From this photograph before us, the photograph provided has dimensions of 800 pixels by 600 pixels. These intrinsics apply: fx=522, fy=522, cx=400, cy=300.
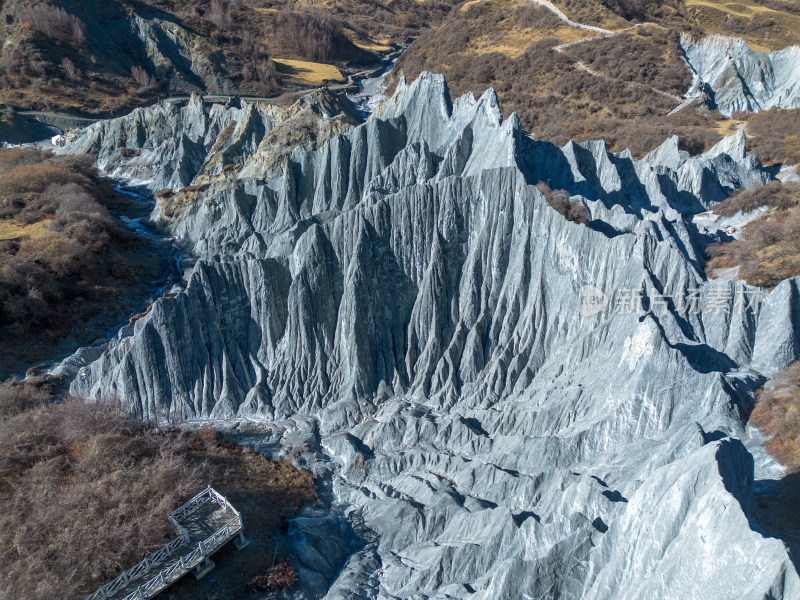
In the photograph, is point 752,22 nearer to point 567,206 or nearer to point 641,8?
point 641,8

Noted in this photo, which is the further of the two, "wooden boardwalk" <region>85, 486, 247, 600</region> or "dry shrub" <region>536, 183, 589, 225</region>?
"dry shrub" <region>536, 183, 589, 225</region>

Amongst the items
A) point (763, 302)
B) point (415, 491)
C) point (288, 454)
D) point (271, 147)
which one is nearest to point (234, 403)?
point (288, 454)

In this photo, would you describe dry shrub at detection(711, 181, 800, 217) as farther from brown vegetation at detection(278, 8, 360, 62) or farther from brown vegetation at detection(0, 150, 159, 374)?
brown vegetation at detection(278, 8, 360, 62)

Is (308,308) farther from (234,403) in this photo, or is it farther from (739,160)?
(739,160)

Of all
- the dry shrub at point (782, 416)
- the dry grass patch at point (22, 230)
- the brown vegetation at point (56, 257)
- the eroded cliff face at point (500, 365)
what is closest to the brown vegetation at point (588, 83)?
the eroded cliff face at point (500, 365)

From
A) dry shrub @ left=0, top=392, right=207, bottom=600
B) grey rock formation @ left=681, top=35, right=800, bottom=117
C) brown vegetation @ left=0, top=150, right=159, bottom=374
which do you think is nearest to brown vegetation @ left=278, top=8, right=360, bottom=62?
brown vegetation @ left=0, top=150, right=159, bottom=374

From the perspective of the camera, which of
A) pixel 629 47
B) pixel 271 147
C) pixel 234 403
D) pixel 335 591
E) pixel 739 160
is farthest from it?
pixel 629 47

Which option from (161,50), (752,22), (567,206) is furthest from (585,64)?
(161,50)
